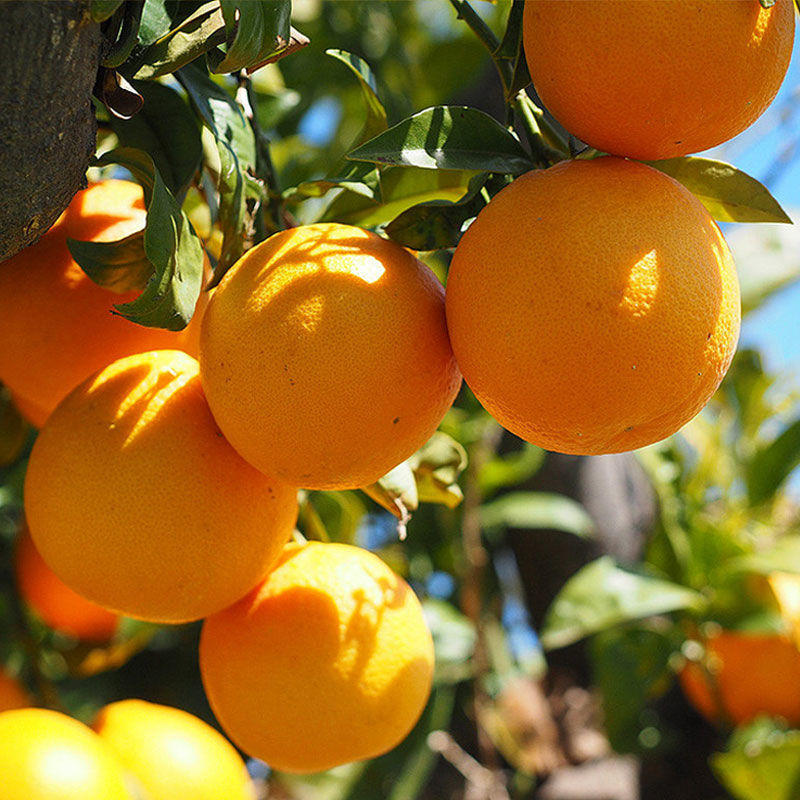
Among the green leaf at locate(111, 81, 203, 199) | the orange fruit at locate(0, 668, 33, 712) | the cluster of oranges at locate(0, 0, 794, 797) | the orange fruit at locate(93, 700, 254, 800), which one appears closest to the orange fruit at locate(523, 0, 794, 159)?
the cluster of oranges at locate(0, 0, 794, 797)

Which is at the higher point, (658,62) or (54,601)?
(658,62)

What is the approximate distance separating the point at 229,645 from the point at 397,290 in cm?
33

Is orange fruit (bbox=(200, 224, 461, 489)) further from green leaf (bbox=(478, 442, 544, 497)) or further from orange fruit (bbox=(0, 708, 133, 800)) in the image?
green leaf (bbox=(478, 442, 544, 497))

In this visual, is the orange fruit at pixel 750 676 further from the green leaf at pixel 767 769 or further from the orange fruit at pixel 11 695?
the orange fruit at pixel 11 695

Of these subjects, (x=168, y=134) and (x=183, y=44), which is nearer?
(x=183, y=44)

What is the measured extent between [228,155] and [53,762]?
0.48 m

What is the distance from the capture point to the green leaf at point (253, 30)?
0.45m

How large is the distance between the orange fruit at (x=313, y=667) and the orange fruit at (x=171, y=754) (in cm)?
11

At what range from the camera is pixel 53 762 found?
694mm

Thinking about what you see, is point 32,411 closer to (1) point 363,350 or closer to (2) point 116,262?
(2) point 116,262

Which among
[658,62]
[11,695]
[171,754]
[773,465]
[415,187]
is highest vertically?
[658,62]

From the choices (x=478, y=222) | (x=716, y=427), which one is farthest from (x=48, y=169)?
(x=716, y=427)

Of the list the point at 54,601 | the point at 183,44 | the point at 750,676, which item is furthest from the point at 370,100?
the point at 750,676

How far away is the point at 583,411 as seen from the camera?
1.61ft
